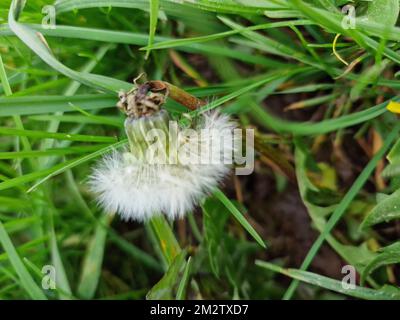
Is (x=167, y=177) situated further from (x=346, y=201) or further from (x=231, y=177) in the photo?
(x=231, y=177)

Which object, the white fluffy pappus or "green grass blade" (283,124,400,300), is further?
"green grass blade" (283,124,400,300)

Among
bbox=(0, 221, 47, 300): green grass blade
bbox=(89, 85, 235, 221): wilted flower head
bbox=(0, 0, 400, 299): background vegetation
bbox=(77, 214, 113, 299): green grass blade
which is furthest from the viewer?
bbox=(77, 214, 113, 299): green grass blade

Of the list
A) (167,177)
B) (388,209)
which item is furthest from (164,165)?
(388,209)

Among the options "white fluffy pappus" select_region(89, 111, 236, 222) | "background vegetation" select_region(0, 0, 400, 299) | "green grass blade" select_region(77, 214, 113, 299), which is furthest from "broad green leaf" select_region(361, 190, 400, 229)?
"green grass blade" select_region(77, 214, 113, 299)

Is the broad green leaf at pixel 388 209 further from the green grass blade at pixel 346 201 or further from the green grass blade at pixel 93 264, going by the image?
the green grass blade at pixel 93 264

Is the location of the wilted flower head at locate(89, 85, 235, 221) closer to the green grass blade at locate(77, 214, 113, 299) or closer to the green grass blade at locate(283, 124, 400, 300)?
the green grass blade at locate(283, 124, 400, 300)

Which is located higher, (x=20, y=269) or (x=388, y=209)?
(x=388, y=209)
